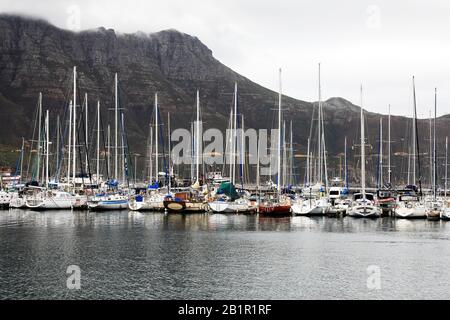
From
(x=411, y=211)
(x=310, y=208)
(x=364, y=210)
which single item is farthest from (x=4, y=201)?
(x=411, y=211)

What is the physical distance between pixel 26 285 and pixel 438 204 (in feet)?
198

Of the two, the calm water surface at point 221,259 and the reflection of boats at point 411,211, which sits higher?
the reflection of boats at point 411,211

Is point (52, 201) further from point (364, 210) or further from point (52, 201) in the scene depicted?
point (364, 210)

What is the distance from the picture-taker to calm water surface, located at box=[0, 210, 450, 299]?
110 ft

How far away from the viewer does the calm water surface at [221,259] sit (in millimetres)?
33438

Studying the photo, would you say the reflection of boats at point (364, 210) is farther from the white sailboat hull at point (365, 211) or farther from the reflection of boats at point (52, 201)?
the reflection of boats at point (52, 201)

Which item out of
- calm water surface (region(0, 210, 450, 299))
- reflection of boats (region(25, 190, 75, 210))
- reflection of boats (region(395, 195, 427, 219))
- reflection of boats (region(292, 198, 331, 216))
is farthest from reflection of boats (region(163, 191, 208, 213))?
reflection of boats (region(395, 195, 427, 219))

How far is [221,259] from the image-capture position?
4334 centimetres

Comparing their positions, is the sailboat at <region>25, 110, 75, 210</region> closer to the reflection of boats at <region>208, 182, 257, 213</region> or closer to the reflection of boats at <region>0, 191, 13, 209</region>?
the reflection of boats at <region>0, 191, 13, 209</region>

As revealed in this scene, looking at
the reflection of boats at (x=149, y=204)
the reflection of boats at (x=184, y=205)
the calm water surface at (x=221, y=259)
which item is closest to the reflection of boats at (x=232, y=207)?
the reflection of boats at (x=184, y=205)

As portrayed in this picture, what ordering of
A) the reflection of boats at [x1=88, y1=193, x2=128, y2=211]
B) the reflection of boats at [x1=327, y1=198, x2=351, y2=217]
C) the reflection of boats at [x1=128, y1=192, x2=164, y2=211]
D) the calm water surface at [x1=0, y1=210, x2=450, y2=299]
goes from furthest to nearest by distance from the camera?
the reflection of boats at [x1=128, y1=192, x2=164, y2=211] < the reflection of boats at [x1=88, y1=193, x2=128, y2=211] < the reflection of boats at [x1=327, y1=198, x2=351, y2=217] < the calm water surface at [x1=0, y1=210, x2=450, y2=299]
